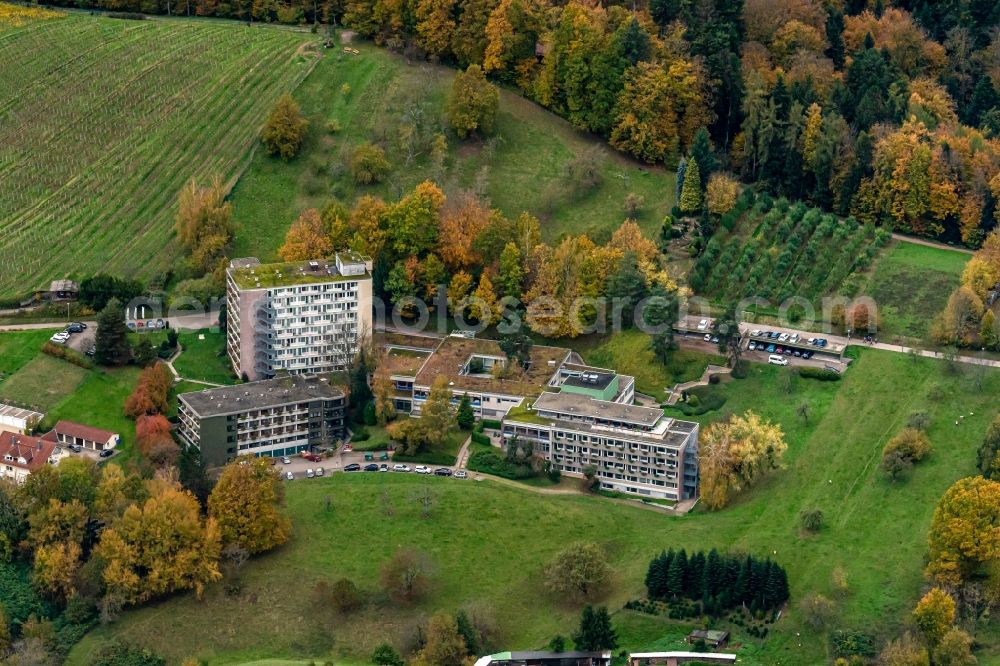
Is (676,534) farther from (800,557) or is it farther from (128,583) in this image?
(128,583)

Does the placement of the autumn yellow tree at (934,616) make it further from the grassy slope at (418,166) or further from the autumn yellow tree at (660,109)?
the autumn yellow tree at (660,109)

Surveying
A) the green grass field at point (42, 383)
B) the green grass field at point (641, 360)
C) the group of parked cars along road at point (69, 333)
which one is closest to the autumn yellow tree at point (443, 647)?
the green grass field at point (641, 360)

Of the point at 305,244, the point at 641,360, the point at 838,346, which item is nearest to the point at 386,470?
the point at 641,360

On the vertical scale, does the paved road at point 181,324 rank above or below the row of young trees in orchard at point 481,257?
Answer: below

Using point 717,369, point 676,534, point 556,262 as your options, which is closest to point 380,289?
point 556,262

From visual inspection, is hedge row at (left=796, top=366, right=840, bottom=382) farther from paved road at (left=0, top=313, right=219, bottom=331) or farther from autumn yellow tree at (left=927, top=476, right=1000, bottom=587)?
paved road at (left=0, top=313, right=219, bottom=331)

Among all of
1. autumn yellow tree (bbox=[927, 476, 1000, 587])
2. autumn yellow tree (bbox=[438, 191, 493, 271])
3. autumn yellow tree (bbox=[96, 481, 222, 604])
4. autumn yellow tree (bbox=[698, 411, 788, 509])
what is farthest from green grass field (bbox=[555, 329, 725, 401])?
autumn yellow tree (bbox=[96, 481, 222, 604])
